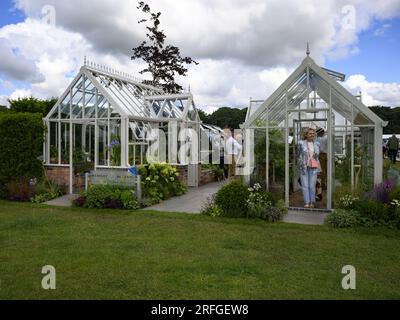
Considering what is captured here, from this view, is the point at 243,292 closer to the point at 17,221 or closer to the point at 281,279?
the point at 281,279

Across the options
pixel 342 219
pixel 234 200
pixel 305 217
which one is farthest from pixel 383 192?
pixel 234 200

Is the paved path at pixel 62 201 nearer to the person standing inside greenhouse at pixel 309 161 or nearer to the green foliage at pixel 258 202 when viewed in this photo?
the green foliage at pixel 258 202

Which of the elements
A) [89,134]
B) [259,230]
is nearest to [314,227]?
[259,230]

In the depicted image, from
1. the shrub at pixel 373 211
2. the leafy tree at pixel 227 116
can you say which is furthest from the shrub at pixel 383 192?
the leafy tree at pixel 227 116

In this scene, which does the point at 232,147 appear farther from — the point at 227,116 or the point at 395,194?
the point at 227,116

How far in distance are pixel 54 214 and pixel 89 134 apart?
13.6 ft

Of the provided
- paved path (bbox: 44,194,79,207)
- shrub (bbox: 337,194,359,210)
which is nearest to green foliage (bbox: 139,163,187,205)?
paved path (bbox: 44,194,79,207)

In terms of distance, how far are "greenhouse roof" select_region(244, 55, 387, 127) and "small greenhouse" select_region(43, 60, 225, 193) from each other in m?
4.02

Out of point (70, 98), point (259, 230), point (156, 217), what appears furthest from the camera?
point (70, 98)

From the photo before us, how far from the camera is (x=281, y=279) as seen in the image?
5406 mm

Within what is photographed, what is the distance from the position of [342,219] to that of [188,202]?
4771 millimetres

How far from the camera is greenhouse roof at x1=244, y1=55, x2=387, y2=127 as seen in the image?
9984mm

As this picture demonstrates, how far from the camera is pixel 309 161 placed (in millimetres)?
9945

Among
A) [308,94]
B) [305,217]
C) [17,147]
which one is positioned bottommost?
[305,217]
